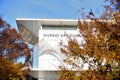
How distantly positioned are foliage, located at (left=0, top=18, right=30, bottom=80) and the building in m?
1.90

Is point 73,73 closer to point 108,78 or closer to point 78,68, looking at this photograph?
point 78,68

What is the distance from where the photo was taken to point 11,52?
3803 centimetres

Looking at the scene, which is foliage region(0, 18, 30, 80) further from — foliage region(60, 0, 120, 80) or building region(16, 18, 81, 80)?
foliage region(60, 0, 120, 80)

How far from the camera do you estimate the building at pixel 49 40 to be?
37.5m

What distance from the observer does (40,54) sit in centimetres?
3825

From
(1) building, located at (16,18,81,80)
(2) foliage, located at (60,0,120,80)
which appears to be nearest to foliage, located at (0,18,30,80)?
(1) building, located at (16,18,81,80)

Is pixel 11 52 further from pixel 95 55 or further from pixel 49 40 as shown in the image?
pixel 95 55

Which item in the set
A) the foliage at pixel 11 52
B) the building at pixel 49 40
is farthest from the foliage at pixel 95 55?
the building at pixel 49 40

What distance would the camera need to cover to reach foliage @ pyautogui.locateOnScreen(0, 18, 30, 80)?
30.5 meters

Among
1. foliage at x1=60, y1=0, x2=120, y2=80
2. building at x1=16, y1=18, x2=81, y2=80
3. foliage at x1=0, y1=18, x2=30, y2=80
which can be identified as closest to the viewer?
foliage at x1=60, y1=0, x2=120, y2=80

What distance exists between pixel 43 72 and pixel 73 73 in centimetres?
2067

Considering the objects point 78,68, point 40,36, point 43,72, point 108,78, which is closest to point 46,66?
point 43,72

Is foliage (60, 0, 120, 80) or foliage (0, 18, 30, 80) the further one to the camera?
foliage (0, 18, 30, 80)

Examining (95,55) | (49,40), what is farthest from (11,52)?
(95,55)
